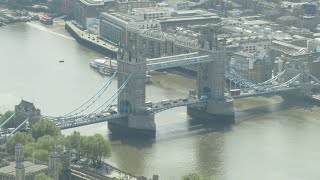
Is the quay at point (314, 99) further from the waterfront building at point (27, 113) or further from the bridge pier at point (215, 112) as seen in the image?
the waterfront building at point (27, 113)

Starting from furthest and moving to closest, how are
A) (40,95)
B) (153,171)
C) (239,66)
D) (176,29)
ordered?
(176,29), (239,66), (40,95), (153,171)

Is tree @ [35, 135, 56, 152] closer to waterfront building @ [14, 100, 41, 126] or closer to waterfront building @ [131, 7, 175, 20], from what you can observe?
waterfront building @ [14, 100, 41, 126]

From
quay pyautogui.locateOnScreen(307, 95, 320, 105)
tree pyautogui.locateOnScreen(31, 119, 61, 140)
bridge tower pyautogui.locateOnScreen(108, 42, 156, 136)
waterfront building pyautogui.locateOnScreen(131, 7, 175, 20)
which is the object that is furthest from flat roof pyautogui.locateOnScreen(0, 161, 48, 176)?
waterfront building pyautogui.locateOnScreen(131, 7, 175, 20)

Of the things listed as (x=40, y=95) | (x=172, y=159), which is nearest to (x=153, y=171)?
(x=172, y=159)

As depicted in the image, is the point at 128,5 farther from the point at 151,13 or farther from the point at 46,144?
the point at 46,144

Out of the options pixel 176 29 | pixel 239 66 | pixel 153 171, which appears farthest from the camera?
pixel 176 29

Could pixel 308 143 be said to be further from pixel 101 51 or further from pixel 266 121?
pixel 101 51

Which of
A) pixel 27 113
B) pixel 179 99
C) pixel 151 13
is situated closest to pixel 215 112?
pixel 179 99
